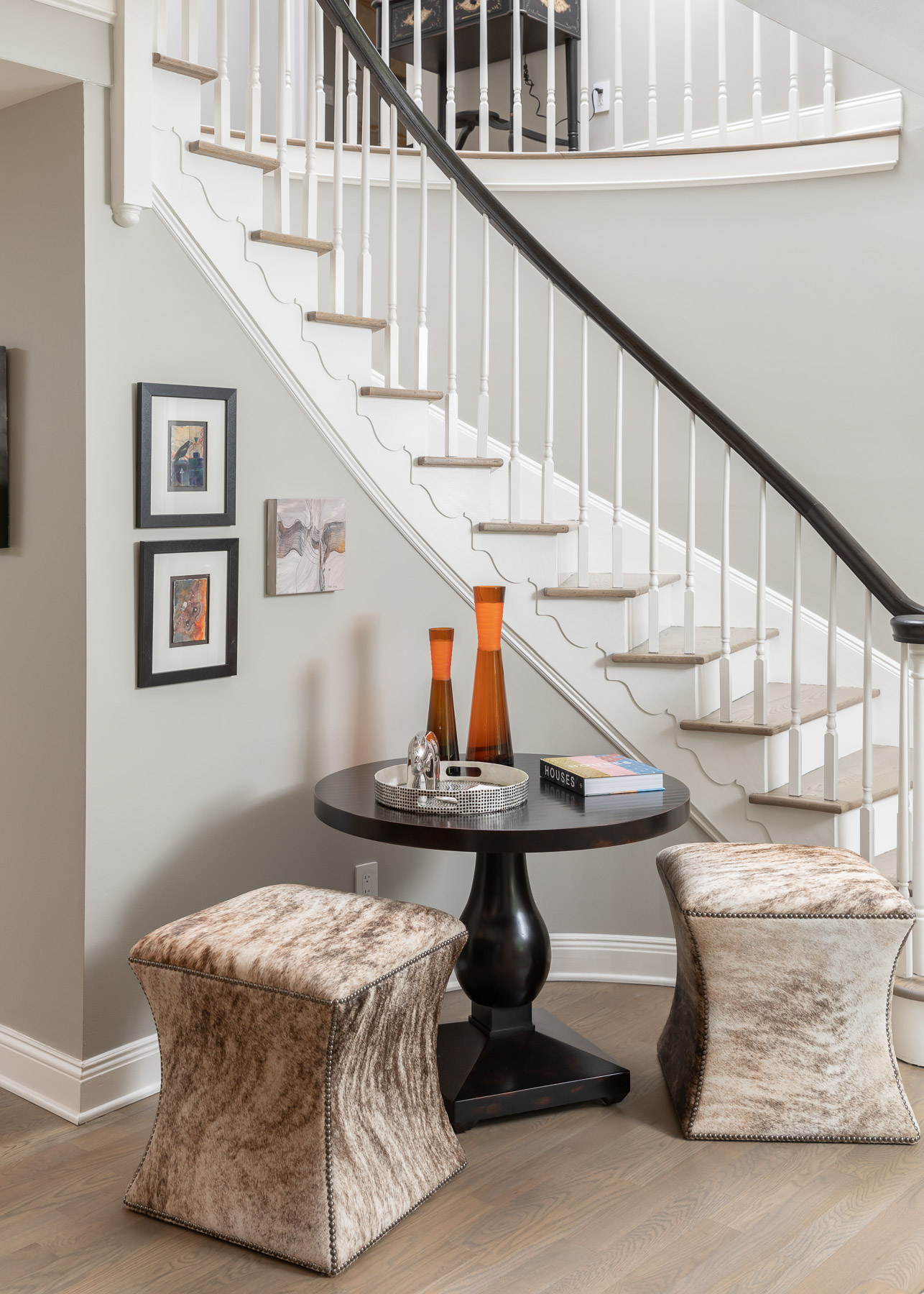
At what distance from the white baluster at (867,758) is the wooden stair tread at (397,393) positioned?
1237 millimetres

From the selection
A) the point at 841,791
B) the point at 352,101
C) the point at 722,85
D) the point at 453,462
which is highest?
the point at 722,85

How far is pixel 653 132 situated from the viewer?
13.4 feet

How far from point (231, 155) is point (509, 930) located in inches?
74.0

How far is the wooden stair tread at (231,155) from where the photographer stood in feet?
8.09

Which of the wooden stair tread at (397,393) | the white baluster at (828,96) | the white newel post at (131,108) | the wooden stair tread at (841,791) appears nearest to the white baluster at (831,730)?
the wooden stair tread at (841,791)

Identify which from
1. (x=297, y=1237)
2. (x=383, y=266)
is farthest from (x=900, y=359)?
(x=297, y=1237)

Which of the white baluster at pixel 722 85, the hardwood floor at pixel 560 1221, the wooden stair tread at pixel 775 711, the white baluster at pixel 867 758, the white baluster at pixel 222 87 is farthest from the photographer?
the white baluster at pixel 722 85

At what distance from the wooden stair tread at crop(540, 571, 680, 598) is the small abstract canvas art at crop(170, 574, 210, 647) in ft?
3.32

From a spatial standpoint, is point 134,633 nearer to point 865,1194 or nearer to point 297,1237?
point 297,1237

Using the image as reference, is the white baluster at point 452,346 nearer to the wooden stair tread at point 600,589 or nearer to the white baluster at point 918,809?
the wooden stair tread at point 600,589

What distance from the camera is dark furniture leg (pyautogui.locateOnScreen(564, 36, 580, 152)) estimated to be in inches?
169

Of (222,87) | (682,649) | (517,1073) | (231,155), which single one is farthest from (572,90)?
(517,1073)

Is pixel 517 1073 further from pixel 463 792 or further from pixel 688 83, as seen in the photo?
pixel 688 83

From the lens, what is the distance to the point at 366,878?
2.96 m
